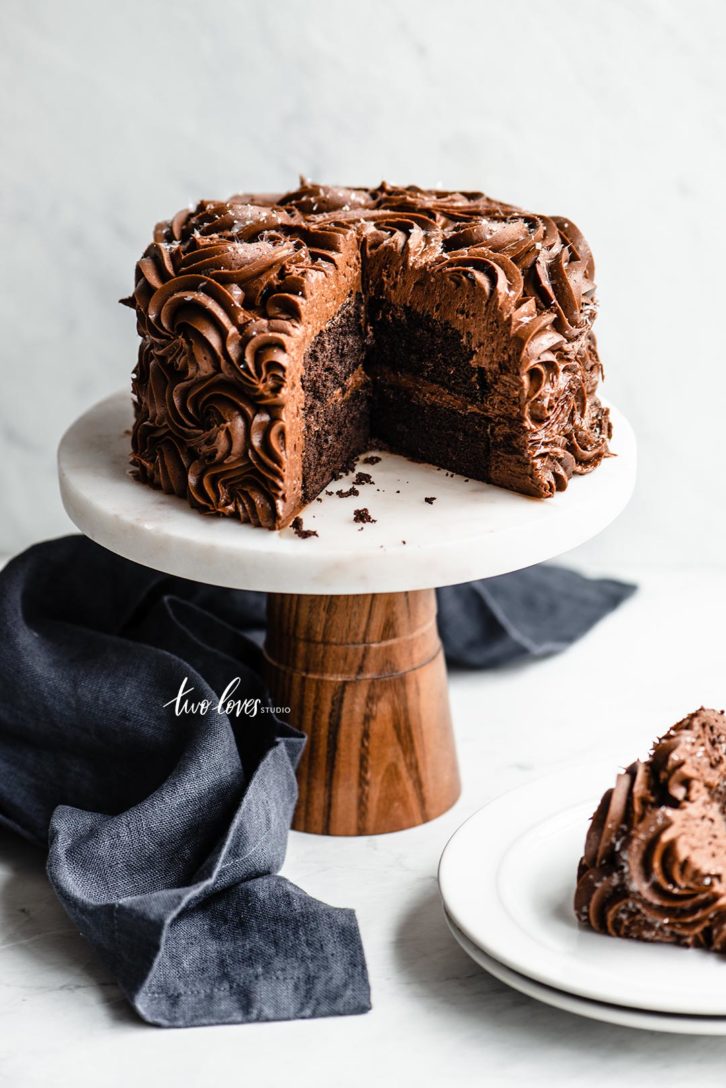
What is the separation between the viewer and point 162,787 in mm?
2418

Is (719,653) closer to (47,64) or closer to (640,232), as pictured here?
(640,232)

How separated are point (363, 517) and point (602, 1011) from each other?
94 cm

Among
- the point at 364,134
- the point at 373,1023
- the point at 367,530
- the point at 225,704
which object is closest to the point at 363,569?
the point at 367,530

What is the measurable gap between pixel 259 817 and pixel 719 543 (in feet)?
6.78

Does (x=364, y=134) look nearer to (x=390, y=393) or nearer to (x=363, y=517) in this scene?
(x=390, y=393)

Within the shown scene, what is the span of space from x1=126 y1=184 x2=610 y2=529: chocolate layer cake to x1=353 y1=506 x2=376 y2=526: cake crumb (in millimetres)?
126

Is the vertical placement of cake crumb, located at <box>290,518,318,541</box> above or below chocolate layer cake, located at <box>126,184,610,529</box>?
below

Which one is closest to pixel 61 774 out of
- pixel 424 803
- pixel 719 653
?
pixel 424 803

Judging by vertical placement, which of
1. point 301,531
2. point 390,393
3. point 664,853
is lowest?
point 664,853

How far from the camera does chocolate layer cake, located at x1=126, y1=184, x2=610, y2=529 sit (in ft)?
7.92

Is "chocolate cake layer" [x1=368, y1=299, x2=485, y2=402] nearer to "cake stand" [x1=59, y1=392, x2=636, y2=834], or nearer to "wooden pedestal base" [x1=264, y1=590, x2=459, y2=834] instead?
"cake stand" [x1=59, y1=392, x2=636, y2=834]

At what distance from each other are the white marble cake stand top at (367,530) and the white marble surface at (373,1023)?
0.50 m

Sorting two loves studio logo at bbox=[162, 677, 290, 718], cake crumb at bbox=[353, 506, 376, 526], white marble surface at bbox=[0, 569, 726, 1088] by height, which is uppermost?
cake crumb at bbox=[353, 506, 376, 526]

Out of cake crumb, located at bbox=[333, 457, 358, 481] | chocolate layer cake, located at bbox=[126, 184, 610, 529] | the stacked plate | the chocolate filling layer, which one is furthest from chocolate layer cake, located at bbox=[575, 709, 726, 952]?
cake crumb, located at bbox=[333, 457, 358, 481]
